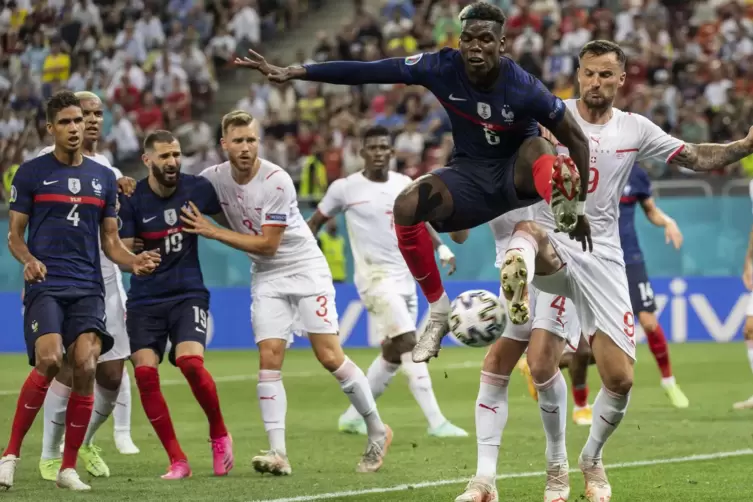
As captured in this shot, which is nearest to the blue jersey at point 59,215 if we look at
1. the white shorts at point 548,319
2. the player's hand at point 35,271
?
the player's hand at point 35,271

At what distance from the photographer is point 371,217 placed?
11.9m

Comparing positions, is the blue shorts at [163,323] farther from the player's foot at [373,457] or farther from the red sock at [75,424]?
the player's foot at [373,457]

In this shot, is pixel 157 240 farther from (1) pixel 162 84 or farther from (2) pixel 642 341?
(1) pixel 162 84

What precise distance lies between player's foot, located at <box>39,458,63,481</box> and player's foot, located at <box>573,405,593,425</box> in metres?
4.42

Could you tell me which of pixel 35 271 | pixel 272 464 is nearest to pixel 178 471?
pixel 272 464

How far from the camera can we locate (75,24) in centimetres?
2578

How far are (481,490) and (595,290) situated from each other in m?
1.23

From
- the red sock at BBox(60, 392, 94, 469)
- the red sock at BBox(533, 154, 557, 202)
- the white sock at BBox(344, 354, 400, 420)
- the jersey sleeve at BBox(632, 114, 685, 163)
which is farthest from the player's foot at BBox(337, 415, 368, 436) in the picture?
the red sock at BBox(533, 154, 557, 202)

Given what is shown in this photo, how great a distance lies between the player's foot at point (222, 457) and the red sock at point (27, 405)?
3.87 feet

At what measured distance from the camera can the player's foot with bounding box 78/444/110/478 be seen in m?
9.21

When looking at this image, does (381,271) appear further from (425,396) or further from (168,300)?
(168,300)

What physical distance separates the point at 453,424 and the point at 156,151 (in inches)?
155

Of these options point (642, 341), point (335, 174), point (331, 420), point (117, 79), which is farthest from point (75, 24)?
point (331, 420)

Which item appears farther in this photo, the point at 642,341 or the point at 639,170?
the point at 642,341
